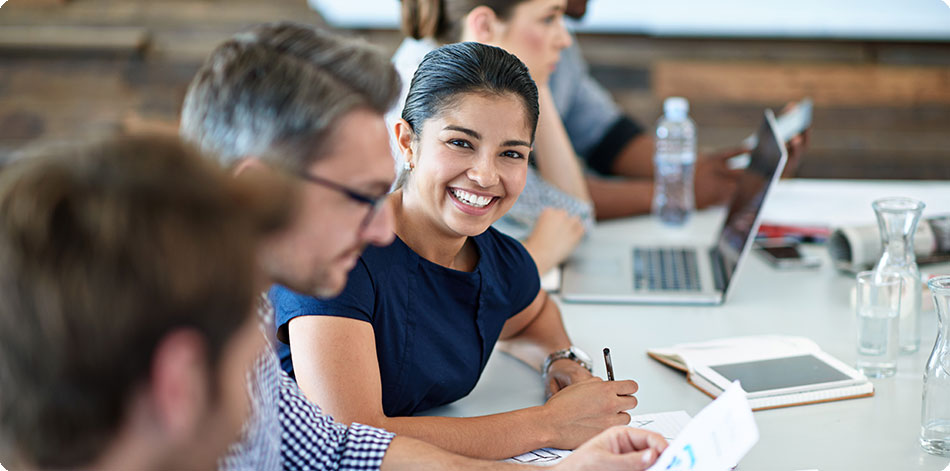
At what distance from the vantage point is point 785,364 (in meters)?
1.31

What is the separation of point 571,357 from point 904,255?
21.3 inches

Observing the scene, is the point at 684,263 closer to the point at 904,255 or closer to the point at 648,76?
the point at 904,255

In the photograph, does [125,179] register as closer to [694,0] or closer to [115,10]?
[694,0]

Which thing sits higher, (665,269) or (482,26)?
(482,26)

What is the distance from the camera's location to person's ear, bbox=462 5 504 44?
5.94 feet

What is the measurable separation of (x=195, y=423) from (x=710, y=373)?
2.85ft

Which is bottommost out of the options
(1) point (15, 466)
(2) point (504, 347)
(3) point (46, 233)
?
(2) point (504, 347)

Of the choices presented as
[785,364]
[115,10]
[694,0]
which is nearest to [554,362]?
[785,364]

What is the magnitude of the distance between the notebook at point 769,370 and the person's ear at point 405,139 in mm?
492

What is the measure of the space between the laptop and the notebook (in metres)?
0.28

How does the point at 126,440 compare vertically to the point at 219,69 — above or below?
below

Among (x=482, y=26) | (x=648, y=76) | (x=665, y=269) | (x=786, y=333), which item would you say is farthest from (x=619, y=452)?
(x=648, y=76)

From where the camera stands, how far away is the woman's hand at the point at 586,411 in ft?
3.63

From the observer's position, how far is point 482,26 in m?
1.83
